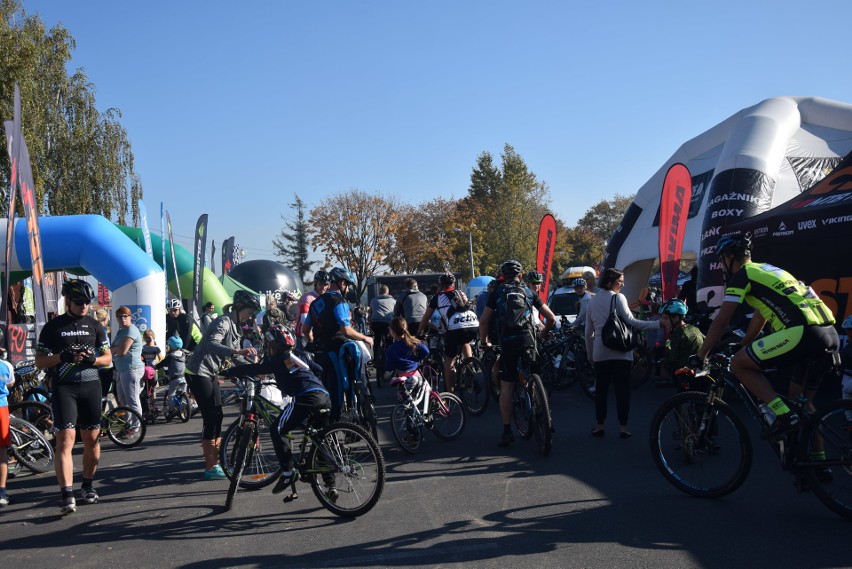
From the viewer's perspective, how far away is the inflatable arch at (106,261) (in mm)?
15227

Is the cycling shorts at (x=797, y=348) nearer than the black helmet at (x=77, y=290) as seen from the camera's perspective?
Yes

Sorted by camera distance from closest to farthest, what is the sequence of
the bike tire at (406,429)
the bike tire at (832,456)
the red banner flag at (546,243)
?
the bike tire at (832,456) → the bike tire at (406,429) → the red banner flag at (546,243)

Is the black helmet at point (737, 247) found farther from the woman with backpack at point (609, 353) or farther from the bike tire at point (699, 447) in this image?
the woman with backpack at point (609, 353)

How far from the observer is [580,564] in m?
4.40

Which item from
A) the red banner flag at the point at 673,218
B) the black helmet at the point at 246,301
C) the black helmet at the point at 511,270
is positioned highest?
the red banner flag at the point at 673,218

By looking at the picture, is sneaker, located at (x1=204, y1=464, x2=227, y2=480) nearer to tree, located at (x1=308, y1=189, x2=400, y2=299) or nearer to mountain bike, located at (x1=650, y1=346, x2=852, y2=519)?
mountain bike, located at (x1=650, y1=346, x2=852, y2=519)

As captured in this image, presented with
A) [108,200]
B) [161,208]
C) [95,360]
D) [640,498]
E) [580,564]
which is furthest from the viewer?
[108,200]

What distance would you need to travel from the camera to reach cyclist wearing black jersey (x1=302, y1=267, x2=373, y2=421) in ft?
25.4

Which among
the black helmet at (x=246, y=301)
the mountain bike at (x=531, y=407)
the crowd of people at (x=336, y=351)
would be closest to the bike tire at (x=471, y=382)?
the crowd of people at (x=336, y=351)

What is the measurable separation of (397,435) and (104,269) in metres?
9.94

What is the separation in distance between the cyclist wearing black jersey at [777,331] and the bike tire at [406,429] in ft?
11.4

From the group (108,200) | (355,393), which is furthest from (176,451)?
(108,200)

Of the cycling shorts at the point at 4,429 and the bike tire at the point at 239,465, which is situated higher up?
the cycling shorts at the point at 4,429

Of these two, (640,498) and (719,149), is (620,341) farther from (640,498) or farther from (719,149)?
(719,149)
